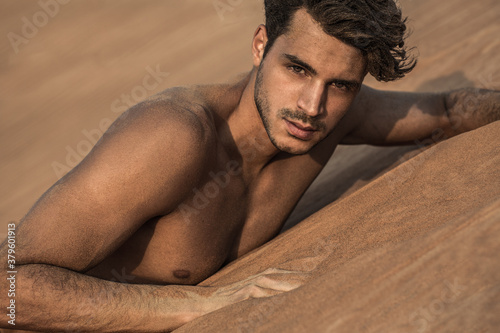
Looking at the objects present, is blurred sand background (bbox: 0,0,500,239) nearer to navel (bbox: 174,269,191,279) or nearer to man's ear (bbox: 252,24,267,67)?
man's ear (bbox: 252,24,267,67)

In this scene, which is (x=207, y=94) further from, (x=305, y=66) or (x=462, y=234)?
(x=462, y=234)

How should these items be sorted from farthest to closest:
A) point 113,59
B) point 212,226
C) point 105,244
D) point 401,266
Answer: point 113,59 < point 212,226 < point 105,244 < point 401,266

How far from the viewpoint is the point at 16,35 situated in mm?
6594

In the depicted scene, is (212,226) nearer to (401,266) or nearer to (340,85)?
(340,85)

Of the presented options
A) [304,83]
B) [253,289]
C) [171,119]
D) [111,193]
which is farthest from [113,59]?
[253,289]

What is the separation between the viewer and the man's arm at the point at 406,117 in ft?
10.4

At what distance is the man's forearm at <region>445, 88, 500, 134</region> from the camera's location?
2.95 m

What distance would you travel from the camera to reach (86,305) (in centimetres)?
188

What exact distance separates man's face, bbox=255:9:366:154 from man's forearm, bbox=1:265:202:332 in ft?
2.80

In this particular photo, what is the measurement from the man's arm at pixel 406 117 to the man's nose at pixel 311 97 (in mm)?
755

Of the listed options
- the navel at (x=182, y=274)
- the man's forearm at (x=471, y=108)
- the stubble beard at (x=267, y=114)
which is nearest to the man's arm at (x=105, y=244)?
the navel at (x=182, y=274)

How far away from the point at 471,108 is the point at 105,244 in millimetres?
2055

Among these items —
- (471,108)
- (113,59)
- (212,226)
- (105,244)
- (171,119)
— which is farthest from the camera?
(113,59)

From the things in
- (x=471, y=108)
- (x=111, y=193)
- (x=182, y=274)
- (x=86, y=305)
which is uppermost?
(x=111, y=193)
